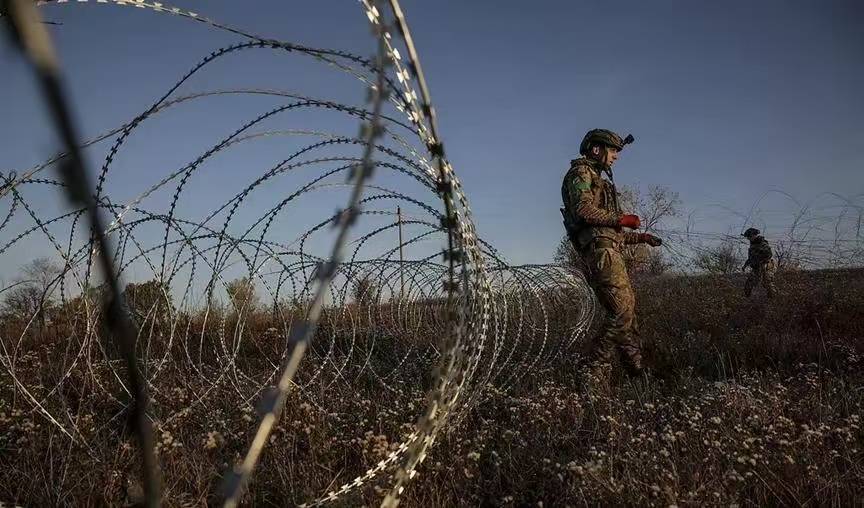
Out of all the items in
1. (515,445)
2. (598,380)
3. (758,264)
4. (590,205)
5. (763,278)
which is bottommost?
(515,445)

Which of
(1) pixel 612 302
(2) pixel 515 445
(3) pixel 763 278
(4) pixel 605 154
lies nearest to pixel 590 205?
(4) pixel 605 154

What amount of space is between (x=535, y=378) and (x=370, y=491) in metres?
2.91

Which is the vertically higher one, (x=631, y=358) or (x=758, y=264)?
(x=758, y=264)

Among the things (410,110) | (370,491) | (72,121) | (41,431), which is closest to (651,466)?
(370,491)

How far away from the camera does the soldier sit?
5.51m

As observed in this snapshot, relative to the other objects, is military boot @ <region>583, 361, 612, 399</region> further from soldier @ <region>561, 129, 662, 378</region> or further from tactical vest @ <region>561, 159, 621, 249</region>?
tactical vest @ <region>561, 159, 621, 249</region>

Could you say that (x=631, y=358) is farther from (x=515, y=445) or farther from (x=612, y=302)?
(x=515, y=445)

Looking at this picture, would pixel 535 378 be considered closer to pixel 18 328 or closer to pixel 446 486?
pixel 446 486

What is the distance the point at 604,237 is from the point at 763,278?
8764 millimetres

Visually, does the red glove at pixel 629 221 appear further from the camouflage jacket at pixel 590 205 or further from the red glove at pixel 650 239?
the red glove at pixel 650 239

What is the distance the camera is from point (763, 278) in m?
12.4

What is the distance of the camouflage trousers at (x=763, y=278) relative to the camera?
1152 centimetres

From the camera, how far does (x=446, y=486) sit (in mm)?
3252

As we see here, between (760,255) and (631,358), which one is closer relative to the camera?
(631,358)
